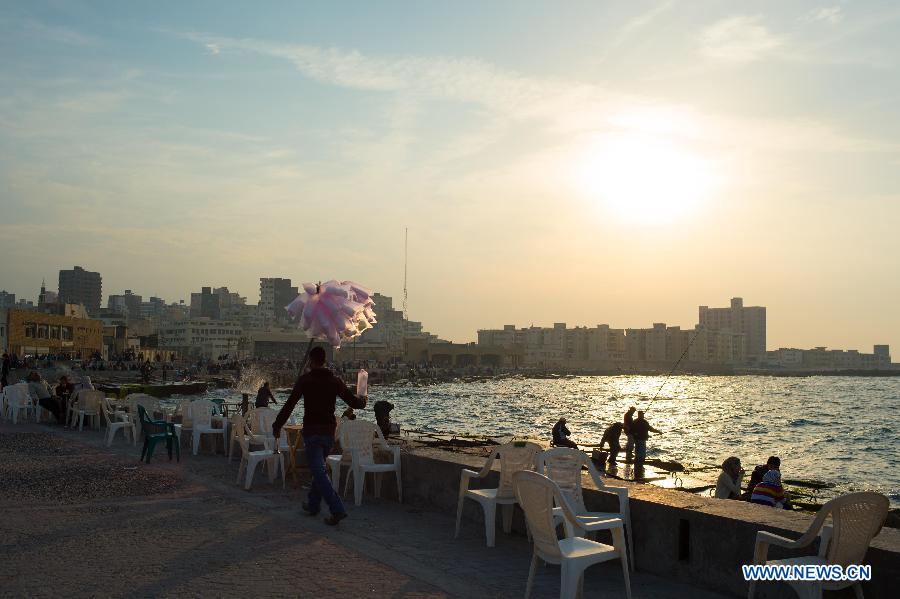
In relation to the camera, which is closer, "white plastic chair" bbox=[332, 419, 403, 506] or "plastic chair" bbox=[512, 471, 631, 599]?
"plastic chair" bbox=[512, 471, 631, 599]

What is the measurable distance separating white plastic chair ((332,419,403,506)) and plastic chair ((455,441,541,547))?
196 cm

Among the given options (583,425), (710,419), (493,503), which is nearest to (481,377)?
(710,419)

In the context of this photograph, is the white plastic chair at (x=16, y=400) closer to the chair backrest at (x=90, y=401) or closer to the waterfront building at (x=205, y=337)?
the chair backrest at (x=90, y=401)

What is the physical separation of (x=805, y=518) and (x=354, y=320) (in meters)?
6.85

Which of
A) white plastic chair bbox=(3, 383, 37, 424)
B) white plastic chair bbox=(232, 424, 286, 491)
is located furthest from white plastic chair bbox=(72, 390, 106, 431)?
white plastic chair bbox=(232, 424, 286, 491)

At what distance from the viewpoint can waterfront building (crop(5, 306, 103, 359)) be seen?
71938mm

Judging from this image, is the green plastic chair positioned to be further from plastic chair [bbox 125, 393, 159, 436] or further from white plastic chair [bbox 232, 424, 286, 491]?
plastic chair [bbox 125, 393, 159, 436]

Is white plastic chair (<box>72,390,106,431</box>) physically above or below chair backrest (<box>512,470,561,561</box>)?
below

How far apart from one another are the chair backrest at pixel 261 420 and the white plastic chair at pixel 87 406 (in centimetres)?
810

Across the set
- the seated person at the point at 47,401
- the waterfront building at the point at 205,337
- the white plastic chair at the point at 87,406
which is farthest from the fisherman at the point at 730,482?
the waterfront building at the point at 205,337

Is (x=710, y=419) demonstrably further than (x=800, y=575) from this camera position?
Yes

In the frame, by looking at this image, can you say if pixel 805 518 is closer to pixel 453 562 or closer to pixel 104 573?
pixel 453 562

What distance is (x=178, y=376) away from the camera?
90250mm

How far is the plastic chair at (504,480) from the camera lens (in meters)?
7.57
